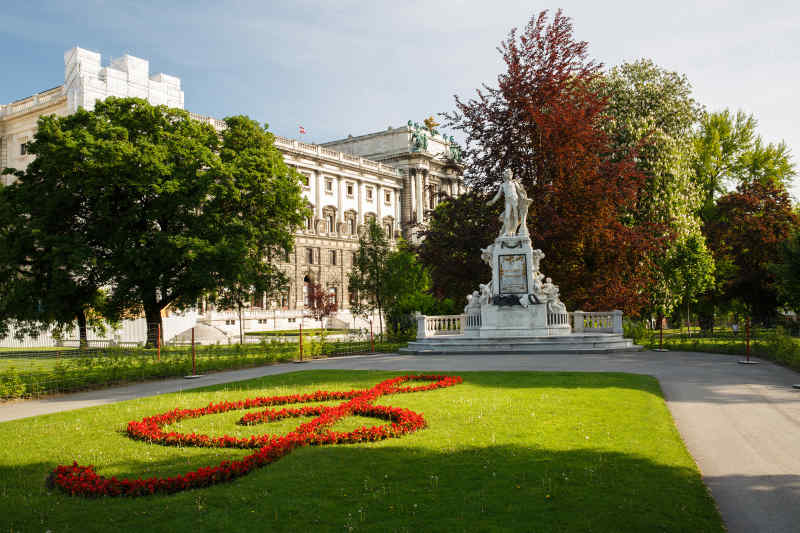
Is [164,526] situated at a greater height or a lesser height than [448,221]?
lesser

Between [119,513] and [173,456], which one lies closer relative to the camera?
[119,513]

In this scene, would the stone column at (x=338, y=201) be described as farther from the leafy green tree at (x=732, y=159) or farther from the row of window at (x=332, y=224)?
the leafy green tree at (x=732, y=159)

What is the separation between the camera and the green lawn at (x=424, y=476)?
5262mm

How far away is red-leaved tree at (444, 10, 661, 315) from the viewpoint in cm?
2798

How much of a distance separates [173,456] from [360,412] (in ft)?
11.7

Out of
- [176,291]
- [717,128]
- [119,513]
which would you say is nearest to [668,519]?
[119,513]

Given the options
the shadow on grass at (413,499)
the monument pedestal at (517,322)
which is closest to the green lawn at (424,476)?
the shadow on grass at (413,499)

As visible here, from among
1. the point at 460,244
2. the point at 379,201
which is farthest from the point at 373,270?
the point at 379,201

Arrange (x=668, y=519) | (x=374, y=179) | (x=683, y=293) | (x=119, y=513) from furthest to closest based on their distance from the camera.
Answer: (x=374, y=179), (x=683, y=293), (x=119, y=513), (x=668, y=519)

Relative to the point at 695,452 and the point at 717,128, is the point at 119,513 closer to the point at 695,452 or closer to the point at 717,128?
the point at 695,452

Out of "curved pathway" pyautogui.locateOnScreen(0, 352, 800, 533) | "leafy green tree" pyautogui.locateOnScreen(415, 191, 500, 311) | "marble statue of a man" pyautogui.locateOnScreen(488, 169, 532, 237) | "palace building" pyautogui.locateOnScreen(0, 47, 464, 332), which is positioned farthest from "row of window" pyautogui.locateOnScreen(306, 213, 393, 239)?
"curved pathway" pyautogui.locateOnScreen(0, 352, 800, 533)

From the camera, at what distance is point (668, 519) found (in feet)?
17.0

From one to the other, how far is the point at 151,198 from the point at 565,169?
65.9 feet

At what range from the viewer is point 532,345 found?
23016 millimetres
